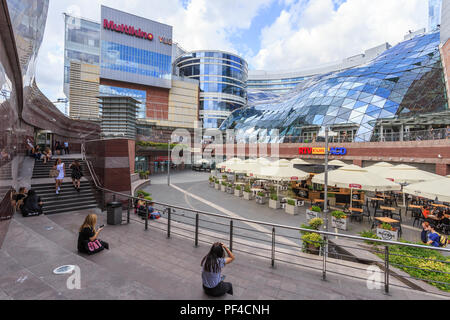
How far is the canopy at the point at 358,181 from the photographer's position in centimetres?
1009

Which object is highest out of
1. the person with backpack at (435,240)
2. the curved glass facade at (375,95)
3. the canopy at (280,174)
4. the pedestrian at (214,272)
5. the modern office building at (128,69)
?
the modern office building at (128,69)

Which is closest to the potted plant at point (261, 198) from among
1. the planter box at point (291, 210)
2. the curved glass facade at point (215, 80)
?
the planter box at point (291, 210)

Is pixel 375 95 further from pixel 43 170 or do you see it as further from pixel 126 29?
pixel 126 29

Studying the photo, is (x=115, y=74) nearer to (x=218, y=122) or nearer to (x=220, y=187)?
(x=218, y=122)

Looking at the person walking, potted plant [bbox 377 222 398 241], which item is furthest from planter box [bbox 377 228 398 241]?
the person walking

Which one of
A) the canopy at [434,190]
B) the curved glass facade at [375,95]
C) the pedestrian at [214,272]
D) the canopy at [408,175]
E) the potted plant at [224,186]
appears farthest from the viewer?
the curved glass facade at [375,95]

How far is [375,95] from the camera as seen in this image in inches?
1083

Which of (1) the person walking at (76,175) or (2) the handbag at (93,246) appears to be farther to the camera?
(1) the person walking at (76,175)

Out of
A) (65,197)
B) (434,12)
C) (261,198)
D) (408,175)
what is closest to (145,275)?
(65,197)

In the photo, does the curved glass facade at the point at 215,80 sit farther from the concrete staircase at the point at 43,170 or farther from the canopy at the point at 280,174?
the concrete staircase at the point at 43,170

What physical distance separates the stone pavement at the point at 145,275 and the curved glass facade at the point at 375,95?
24761mm

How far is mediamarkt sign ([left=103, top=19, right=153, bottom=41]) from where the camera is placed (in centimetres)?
5541

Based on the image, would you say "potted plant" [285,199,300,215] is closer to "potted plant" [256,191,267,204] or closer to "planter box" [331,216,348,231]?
"potted plant" [256,191,267,204]
